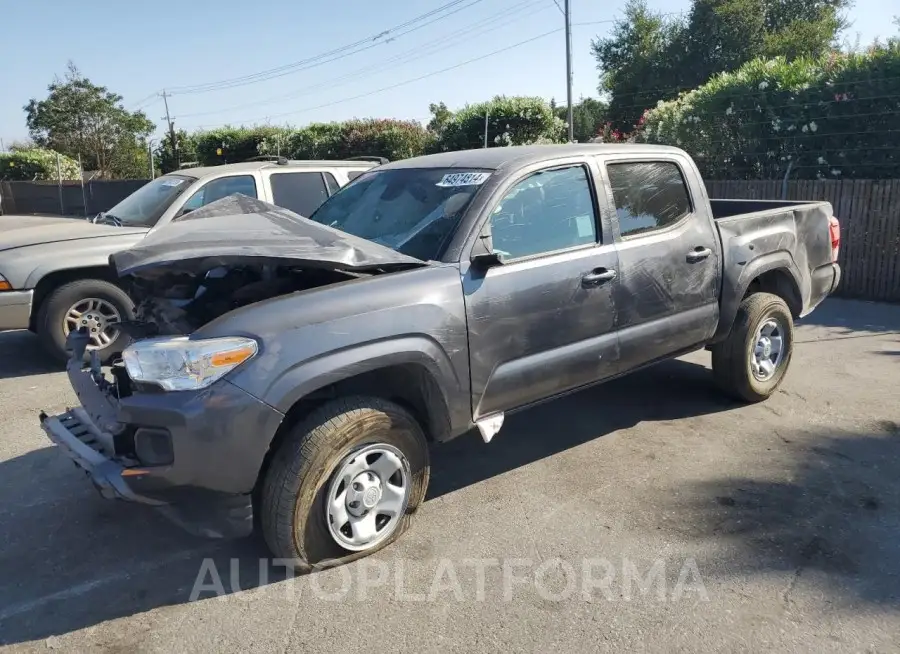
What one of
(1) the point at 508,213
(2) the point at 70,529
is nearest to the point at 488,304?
(1) the point at 508,213

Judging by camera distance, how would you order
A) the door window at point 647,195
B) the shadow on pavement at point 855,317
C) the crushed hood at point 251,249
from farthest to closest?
the shadow on pavement at point 855,317 → the door window at point 647,195 → the crushed hood at point 251,249

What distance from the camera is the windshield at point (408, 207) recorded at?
3986 mm

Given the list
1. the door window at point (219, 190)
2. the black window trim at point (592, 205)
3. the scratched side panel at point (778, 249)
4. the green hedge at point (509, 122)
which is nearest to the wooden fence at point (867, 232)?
the scratched side panel at point (778, 249)

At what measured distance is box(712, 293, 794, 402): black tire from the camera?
17.4ft

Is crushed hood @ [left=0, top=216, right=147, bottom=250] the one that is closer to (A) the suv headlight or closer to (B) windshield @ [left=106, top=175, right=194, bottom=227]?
(B) windshield @ [left=106, top=175, right=194, bottom=227]

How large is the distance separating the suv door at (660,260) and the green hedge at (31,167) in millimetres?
30186

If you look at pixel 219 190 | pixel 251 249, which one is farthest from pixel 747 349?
pixel 219 190

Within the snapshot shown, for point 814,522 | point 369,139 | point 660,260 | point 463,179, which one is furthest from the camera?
point 369,139

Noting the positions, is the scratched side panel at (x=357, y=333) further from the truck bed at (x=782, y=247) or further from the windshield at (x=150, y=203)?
the windshield at (x=150, y=203)

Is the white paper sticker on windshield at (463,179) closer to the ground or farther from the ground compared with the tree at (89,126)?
closer to the ground

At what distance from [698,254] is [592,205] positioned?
0.91 meters

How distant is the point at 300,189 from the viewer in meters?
7.84

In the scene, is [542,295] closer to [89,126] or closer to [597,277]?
[597,277]

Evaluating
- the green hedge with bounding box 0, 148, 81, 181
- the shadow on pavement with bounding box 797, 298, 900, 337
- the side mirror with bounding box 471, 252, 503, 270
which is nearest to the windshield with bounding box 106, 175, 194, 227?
the side mirror with bounding box 471, 252, 503, 270
